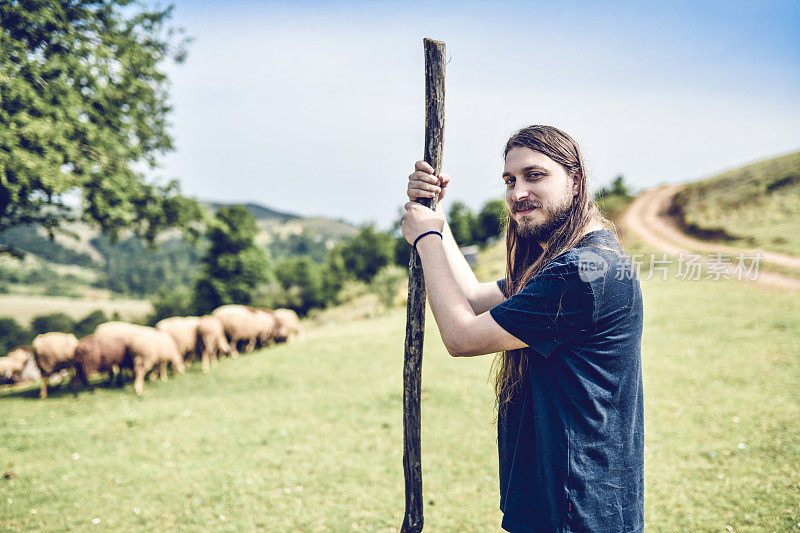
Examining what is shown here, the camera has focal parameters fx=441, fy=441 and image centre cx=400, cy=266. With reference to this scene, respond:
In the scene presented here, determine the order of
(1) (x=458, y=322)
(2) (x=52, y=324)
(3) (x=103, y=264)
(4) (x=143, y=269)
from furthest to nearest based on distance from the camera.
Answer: (3) (x=103, y=264)
(4) (x=143, y=269)
(2) (x=52, y=324)
(1) (x=458, y=322)

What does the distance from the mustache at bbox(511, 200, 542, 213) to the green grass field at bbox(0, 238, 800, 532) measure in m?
5.01

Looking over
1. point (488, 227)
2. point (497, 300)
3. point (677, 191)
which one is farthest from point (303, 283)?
point (497, 300)

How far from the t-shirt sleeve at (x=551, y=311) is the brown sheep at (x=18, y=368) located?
1922 centimetres

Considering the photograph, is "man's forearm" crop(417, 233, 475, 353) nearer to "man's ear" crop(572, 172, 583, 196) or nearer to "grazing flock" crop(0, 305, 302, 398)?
"man's ear" crop(572, 172, 583, 196)

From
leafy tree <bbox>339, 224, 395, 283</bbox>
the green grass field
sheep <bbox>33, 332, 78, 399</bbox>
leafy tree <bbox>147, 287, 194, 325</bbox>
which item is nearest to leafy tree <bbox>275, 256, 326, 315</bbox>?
leafy tree <bbox>339, 224, 395, 283</bbox>

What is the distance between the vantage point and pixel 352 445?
28.0ft

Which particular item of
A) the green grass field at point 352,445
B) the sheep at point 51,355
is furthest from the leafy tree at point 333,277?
the green grass field at point 352,445

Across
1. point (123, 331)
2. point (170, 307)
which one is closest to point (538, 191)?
point (123, 331)

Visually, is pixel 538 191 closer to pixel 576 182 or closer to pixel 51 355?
pixel 576 182

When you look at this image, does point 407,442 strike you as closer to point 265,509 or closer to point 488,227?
point 265,509

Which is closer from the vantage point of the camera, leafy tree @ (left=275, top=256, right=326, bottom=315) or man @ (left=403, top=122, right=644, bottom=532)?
man @ (left=403, top=122, right=644, bottom=532)

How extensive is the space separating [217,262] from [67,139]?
2712 centimetres

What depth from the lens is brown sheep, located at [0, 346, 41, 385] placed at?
51.8ft

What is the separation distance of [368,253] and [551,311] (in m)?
57.1
